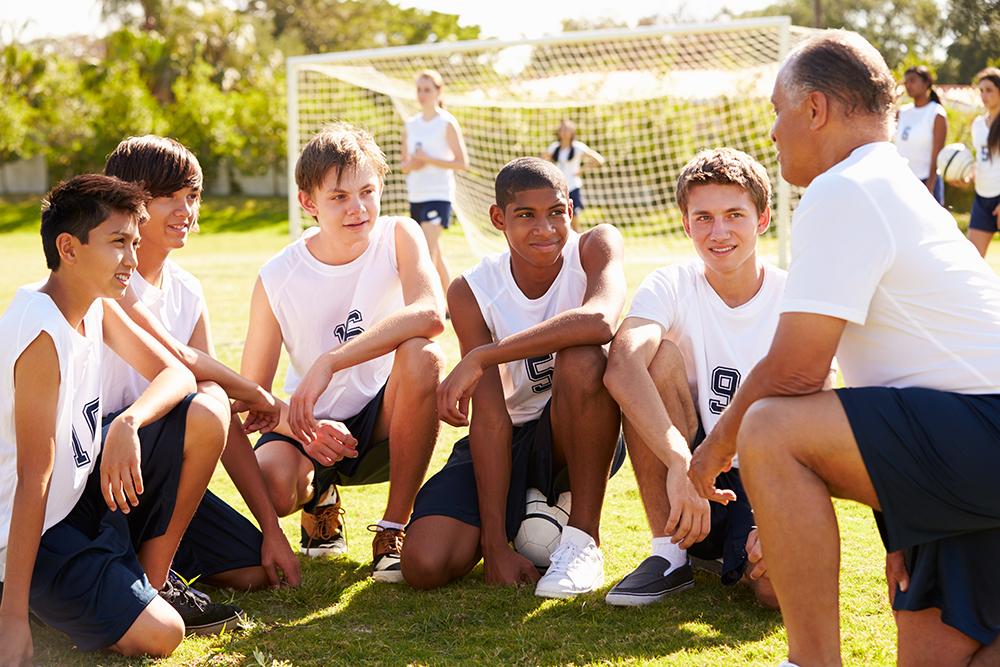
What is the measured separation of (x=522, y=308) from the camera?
3.77m

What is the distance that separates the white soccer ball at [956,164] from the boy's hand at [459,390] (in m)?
7.77

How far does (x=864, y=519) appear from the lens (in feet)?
13.5

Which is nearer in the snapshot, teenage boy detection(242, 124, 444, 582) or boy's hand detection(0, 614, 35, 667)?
boy's hand detection(0, 614, 35, 667)

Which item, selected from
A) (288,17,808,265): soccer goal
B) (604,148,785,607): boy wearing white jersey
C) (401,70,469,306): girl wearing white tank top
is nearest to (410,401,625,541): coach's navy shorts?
(604,148,785,607): boy wearing white jersey

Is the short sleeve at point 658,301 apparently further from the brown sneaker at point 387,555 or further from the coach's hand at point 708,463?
the brown sneaker at point 387,555

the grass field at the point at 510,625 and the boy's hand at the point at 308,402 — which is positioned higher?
the boy's hand at the point at 308,402

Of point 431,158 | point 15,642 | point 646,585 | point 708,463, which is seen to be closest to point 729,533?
point 646,585

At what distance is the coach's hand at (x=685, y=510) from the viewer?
309 cm

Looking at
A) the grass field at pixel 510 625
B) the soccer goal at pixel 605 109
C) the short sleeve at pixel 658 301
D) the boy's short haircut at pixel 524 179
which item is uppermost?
the soccer goal at pixel 605 109

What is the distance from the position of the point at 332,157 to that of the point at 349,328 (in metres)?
0.62

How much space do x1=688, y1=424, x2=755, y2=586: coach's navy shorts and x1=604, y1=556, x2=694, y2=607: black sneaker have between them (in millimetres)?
151

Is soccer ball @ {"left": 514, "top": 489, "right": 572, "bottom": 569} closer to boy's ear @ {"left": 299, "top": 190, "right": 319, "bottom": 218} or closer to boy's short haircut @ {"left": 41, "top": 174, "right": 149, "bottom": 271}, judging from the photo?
boy's ear @ {"left": 299, "top": 190, "right": 319, "bottom": 218}

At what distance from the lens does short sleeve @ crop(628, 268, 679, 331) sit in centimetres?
344

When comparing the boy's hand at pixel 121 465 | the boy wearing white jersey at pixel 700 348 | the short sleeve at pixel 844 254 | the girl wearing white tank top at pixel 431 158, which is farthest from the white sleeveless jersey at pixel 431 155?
the short sleeve at pixel 844 254
